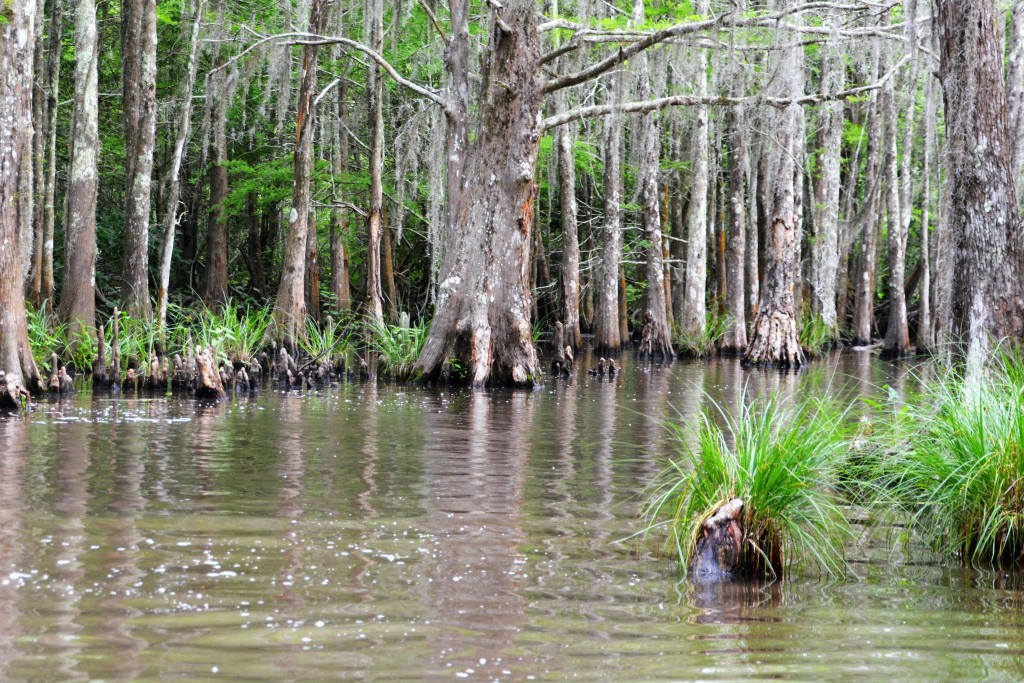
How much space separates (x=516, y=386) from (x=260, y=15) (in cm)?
1196

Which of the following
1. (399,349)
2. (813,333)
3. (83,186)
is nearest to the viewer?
(399,349)

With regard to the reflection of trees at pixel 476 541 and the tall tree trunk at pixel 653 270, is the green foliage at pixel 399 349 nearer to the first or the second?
the reflection of trees at pixel 476 541

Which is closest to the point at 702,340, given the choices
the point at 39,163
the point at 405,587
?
the point at 39,163

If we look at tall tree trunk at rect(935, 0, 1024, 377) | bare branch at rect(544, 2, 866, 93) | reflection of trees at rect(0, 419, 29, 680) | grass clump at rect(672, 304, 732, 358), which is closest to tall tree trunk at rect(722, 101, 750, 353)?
grass clump at rect(672, 304, 732, 358)

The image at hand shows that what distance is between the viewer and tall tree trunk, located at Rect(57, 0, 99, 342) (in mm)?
16375

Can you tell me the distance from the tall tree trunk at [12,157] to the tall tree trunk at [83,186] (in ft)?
16.9

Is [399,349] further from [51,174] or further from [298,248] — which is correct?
[51,174]

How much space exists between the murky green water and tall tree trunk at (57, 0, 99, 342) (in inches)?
332

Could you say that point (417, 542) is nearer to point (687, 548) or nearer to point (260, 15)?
point (687, 548)

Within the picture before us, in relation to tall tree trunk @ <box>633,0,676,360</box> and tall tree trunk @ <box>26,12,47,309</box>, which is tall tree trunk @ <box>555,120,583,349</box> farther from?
tall tree trunk @ <box>26,12,47,309</box>

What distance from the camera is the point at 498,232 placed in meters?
15.4

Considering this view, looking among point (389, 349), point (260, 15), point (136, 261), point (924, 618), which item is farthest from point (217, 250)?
point (924, 618)

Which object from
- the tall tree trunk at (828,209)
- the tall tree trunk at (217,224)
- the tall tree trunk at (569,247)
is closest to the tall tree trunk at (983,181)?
the tall tree trunk at (569,247)

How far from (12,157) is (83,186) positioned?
5781mm
